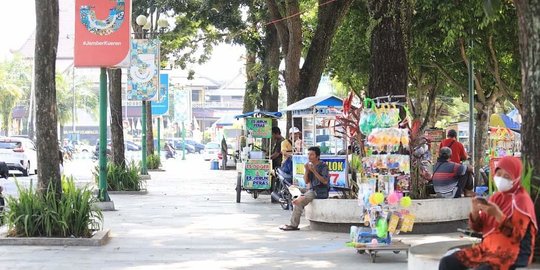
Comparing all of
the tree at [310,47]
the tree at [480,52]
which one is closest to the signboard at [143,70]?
the tree at [310,47]

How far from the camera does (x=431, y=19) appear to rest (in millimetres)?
27469

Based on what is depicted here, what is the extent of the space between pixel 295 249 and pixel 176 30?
84.4 ft

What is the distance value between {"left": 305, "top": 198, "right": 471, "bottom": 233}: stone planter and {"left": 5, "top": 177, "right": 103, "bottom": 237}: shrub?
12.9 feet

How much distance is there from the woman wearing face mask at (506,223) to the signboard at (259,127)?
17.5m

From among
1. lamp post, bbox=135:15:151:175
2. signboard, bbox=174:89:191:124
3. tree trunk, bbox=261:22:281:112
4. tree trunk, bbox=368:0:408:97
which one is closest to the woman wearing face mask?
tree trunk, bbox=368:0:408:97

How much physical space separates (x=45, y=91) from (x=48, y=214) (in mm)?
1882

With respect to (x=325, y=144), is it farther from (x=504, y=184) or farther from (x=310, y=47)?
(x=504, y=184)

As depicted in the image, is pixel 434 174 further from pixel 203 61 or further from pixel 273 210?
pixel 203 61

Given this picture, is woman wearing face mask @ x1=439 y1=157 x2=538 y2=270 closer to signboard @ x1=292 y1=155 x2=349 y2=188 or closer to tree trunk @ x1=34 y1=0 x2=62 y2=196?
tree trunk @ x1=34 y1=0 x2=62 y2=196

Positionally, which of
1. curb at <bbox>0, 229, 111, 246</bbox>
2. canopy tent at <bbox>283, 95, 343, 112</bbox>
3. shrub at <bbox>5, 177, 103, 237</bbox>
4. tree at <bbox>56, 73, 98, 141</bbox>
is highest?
tree at <bbox>56, 73, 98, 141</bbox>

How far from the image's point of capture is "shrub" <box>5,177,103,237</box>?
12.8 metres

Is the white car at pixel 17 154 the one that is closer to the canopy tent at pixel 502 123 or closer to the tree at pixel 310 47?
the tree at pixel 310 47

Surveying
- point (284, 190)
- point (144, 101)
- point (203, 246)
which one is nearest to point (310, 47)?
point (144, 101)

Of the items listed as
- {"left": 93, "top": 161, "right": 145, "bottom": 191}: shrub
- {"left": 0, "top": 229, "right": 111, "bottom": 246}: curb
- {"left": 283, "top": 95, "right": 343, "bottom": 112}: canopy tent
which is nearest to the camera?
{"left": 0, "top": 229, "right": 111, "bottom": 246}: curb
